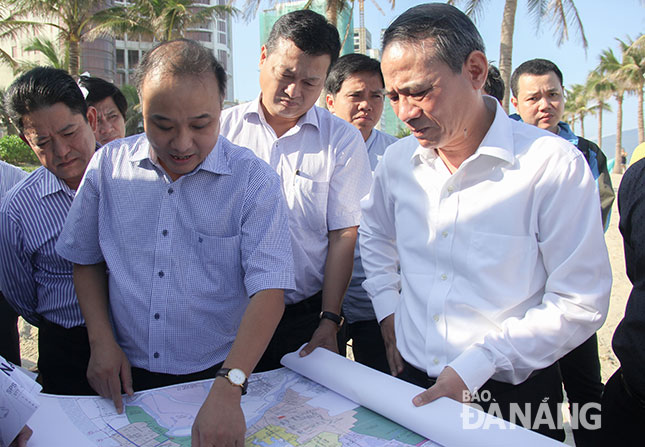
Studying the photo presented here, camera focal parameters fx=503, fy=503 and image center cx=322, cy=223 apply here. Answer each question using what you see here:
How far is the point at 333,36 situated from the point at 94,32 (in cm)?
2191

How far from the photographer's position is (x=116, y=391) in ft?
5.07

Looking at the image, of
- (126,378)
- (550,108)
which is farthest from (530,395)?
(550,108)

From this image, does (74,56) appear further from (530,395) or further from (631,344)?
(631,344)

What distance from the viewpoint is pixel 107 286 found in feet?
5.89

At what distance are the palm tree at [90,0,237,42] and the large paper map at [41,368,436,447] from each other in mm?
20938

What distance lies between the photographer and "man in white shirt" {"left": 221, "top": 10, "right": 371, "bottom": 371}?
224cm

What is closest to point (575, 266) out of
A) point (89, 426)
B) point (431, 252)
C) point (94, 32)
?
point (431, 252)

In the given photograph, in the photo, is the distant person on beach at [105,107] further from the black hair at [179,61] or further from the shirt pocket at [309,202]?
the black hair at [179,61]

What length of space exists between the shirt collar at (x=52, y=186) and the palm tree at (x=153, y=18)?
20.0 m

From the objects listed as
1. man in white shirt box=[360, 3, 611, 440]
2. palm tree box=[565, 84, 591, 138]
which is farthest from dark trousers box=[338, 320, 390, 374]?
palm tree box=[565, 84, 591, 138]

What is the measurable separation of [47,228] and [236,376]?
1.18 meters

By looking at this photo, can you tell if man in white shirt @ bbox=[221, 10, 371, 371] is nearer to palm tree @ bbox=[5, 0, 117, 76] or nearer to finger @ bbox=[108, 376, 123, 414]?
finger @ bbox=[108, 376, 123, 414]

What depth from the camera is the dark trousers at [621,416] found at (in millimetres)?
1605

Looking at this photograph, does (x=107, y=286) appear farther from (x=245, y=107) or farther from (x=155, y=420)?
(x=245, y=107)
